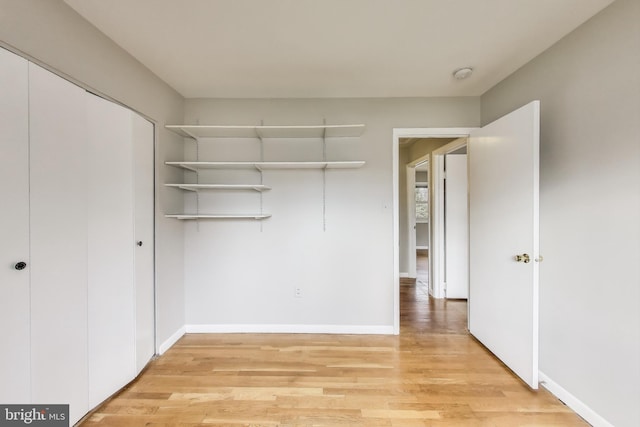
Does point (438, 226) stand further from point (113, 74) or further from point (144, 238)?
point (113, 74)

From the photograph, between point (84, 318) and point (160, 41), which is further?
point (160, 41)

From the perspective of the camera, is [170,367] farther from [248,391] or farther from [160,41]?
[160,41]

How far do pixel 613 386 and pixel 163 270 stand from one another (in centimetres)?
320

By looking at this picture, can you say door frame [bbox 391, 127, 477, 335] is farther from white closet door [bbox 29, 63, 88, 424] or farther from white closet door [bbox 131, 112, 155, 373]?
white closet door [bbox 29, 63, 88, 424]

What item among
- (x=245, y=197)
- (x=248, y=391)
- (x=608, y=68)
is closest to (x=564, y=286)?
(x=608, y=68)

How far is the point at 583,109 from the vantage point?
1.63 meters

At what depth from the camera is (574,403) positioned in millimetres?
1671

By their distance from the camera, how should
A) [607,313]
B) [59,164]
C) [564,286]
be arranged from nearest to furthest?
[59,164]
[607,313]
[564,286]

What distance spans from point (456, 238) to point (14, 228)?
4.20 m

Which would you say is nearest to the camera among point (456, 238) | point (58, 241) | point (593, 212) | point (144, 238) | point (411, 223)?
point (58, 241)

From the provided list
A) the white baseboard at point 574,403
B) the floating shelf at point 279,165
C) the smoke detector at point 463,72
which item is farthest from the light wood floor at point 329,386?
the smoke detector at point 463,72

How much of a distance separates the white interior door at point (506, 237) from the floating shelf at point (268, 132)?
118cm

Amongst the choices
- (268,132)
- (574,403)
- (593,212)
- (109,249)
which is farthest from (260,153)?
(574,403)

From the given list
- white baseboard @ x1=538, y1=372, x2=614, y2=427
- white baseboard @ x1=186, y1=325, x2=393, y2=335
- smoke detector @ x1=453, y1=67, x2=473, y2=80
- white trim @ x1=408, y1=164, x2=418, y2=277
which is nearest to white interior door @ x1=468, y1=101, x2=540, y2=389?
white baseboard @ x1=538, y1=372, x2=614, y2=427
